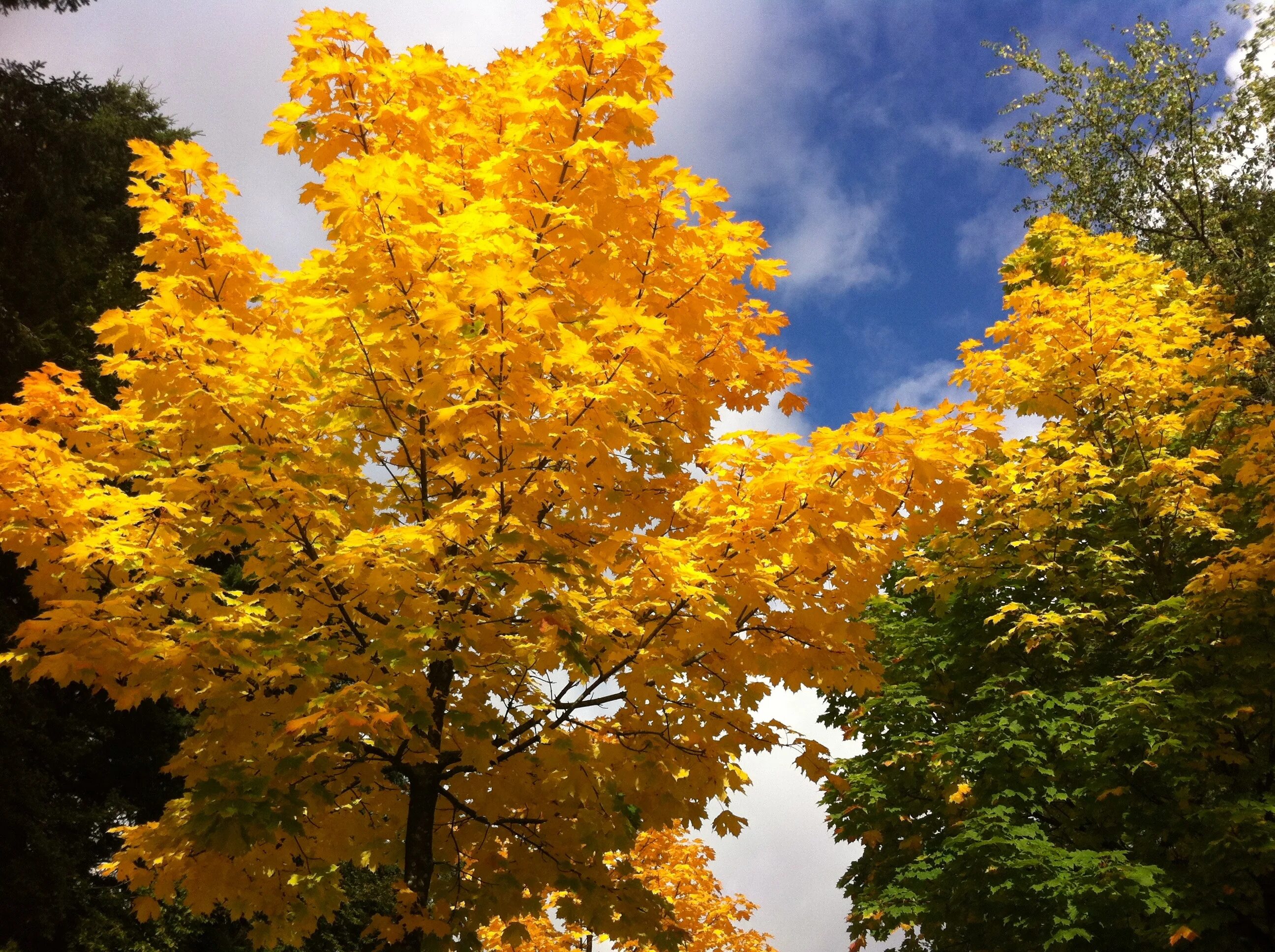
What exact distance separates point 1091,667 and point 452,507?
1081 cm

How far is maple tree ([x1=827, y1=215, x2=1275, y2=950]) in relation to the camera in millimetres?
9875

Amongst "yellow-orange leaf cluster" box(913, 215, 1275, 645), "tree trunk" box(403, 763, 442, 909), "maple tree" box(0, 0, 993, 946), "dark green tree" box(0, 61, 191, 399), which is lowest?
"tree trunk" box(403, 763, 442, 909)

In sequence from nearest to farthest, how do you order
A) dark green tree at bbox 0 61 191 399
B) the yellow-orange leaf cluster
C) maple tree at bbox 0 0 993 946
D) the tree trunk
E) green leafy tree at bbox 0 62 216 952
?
maple tree at bbox 0 0 993 946, the tree trunk, the yellow-orange leaf cluster, green leafy tree at bbox 0 62 216 952, dark green tree at bbox 0 61 191 399

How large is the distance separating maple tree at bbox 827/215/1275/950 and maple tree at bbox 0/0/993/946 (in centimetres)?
480

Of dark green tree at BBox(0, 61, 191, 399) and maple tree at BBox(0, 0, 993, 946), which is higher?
dark green tree at BBox(0, 61, 191, 399)

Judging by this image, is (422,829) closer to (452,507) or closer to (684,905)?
(452,507)

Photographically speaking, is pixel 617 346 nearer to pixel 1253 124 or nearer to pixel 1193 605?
pixel 1193 605

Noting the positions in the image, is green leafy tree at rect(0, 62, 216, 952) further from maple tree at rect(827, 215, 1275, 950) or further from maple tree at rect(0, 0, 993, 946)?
maple tree at rect(827, 215, 1275, 950)

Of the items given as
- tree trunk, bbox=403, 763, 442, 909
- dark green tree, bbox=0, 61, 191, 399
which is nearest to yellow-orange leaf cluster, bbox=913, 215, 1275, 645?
tree trunk, bbox=403, 763, 442, 909

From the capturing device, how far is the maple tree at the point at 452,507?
17.2 feet

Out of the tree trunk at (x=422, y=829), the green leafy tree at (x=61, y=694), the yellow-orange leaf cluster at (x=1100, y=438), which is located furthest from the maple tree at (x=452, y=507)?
the green leafy tree at (x=61, y=694)

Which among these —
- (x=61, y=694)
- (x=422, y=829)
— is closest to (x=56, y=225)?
(x=61, y=694)

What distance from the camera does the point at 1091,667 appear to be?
12453 mm

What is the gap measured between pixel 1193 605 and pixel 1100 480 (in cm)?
179
